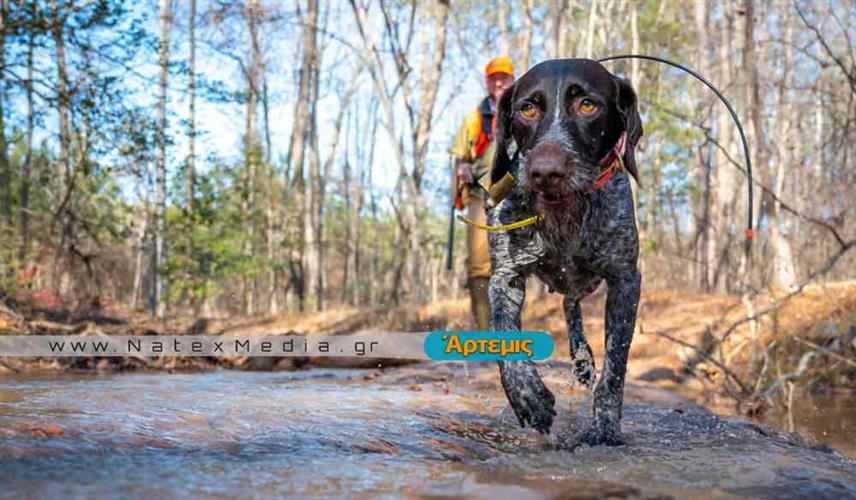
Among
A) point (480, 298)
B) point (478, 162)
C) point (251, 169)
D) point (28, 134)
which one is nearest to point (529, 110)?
point (478, 162)

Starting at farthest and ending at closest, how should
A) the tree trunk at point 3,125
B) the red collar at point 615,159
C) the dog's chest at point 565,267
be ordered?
1. the tree trunk at point 3,125
2. the dog's chest at point 565,267
3. the red collar at point 615,159

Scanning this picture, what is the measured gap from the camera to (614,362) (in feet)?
10.8

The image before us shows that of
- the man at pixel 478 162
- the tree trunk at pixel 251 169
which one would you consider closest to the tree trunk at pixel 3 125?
the tree trunk at pixel 251 169

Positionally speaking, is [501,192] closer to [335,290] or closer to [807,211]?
[807,211]

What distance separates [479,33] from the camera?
26.9 metres

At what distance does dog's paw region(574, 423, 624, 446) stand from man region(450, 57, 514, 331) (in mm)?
2519

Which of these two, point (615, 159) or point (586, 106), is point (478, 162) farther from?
point (586, 106)

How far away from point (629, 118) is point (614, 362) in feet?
3.38

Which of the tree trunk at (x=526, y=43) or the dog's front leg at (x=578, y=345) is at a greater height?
the tree trunk at (x=526, y=43)

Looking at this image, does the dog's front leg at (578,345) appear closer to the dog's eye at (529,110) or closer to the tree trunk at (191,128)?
the dog's eye at (529,110)

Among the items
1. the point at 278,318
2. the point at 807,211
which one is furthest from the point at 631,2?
the point at 278,318

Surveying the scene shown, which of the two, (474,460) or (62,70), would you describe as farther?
(62,70)

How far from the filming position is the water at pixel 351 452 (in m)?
1.87

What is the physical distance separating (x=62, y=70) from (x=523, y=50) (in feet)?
35.1
